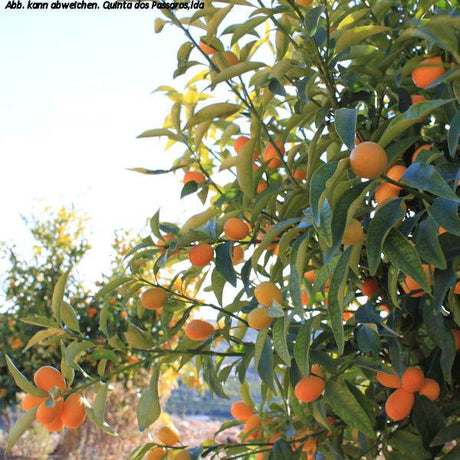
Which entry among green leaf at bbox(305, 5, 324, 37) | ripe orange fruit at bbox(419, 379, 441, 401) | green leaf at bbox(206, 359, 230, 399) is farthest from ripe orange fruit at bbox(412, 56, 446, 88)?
green leaf at bbox(206, 359, 230, 399)

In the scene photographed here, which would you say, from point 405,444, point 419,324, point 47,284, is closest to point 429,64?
point 419,324

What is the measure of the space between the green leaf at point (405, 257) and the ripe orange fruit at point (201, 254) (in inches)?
10.5

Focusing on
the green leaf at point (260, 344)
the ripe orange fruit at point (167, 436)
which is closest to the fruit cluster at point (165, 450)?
the ripe orange fruit at point (167, 436)

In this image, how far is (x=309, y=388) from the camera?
0.67 m

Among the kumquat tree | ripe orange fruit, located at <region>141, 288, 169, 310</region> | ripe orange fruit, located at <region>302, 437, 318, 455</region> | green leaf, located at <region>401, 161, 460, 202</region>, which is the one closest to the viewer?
green leaf, located at <region>401, 161, 460, 202</region>

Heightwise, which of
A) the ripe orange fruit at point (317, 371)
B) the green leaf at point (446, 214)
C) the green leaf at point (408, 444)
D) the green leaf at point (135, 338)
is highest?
the green leaf at point (446, 214)

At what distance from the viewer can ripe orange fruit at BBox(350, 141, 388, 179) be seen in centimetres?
45

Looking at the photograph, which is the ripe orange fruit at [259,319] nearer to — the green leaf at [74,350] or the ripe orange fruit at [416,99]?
the green leaf at [74,350]

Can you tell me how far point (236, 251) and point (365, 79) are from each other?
0.29 metres

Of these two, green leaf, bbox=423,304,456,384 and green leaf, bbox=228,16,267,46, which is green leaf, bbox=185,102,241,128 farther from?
green leaf, bbox=423,304,456,384

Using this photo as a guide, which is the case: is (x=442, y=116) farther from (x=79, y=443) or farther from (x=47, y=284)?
(x=79, y=443)

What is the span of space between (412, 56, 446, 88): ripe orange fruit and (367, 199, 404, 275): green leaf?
9.9 inches

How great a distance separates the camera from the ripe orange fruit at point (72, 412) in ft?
2.16

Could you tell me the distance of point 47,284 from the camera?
3.53 metres
